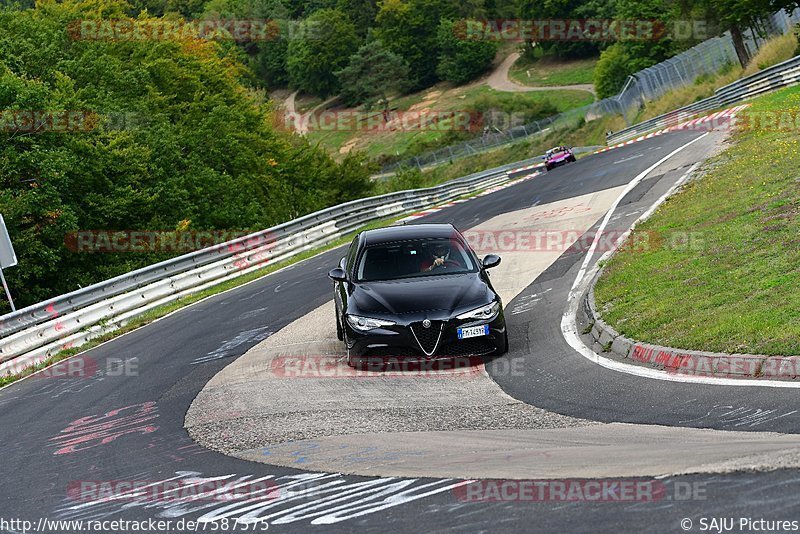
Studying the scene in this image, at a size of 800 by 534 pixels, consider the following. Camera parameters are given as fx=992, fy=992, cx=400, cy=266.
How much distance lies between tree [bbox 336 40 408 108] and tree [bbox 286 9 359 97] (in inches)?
358

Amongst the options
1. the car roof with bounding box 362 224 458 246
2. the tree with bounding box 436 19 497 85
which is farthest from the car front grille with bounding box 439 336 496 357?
the tree with bounding box 436 19 497 85

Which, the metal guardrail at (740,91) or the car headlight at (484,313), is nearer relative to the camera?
the car headlight at (484,313)

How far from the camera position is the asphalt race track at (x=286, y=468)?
5527 millimetres

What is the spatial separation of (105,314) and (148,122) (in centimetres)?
2500

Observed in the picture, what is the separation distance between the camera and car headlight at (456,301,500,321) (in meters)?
11.5

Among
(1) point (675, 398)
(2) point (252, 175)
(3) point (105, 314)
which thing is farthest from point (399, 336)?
(2) point (252, 175)

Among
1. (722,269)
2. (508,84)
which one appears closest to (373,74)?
(508,84)

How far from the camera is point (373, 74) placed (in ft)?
452

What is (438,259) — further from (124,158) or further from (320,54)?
(320,54)

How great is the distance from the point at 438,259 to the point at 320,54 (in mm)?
142943

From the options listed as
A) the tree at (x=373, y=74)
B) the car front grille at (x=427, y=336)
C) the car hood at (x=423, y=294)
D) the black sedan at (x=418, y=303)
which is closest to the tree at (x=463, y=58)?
the tree at (x=373, y=74)

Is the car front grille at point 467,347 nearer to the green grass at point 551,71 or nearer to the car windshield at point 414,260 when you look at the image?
the car windshield at point 414,260

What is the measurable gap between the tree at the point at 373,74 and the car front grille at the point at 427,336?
12864 centimetres

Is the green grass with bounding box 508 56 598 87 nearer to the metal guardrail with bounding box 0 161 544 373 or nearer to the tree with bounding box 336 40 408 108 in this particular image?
the tree with bounding box 336 40 408 108
